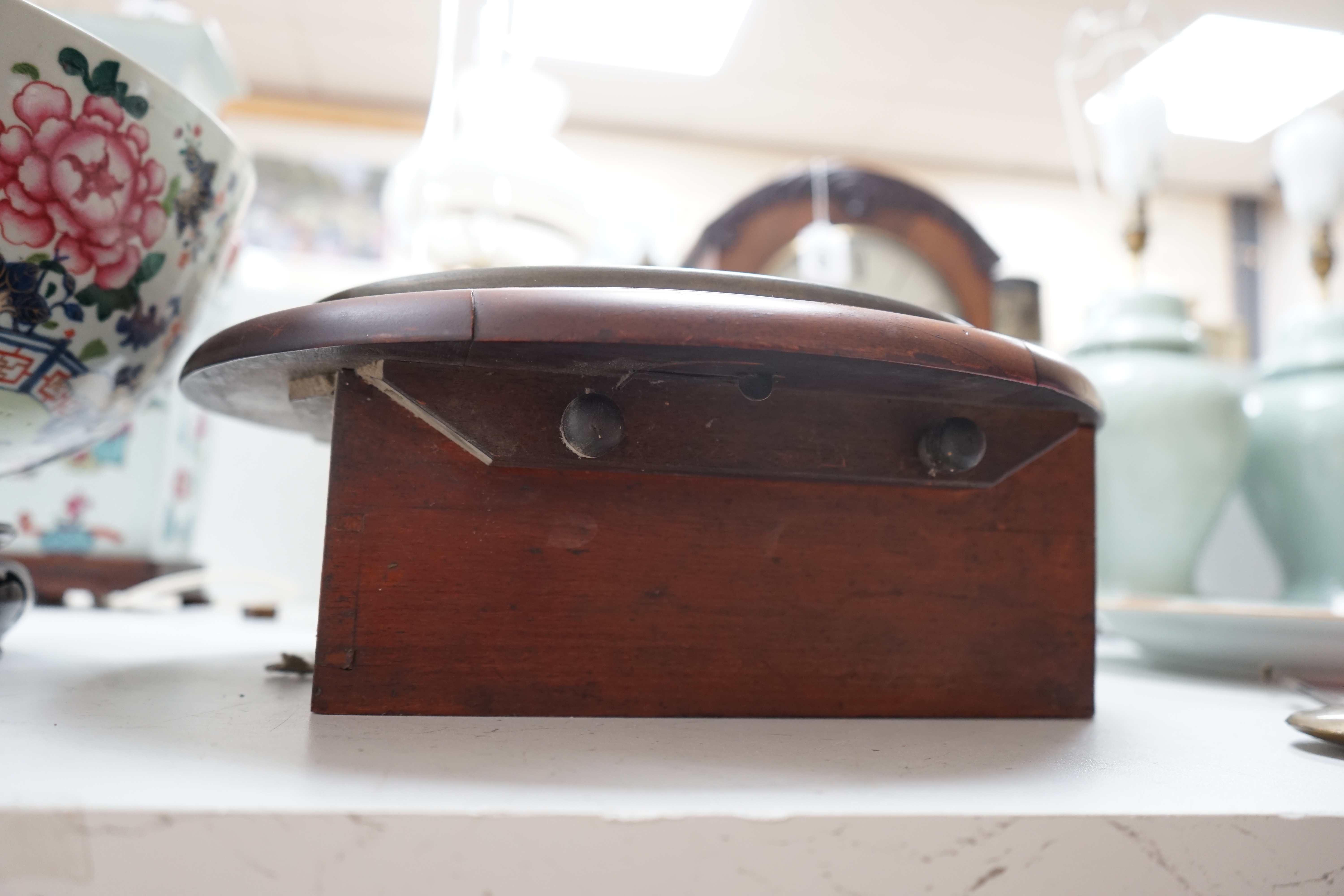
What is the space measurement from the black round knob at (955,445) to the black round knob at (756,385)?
0.20 ft

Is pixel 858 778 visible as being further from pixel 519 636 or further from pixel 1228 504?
pixel 1228 504

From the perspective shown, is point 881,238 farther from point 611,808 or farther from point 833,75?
point 833,75

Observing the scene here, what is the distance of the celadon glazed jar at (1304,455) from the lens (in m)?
0.66

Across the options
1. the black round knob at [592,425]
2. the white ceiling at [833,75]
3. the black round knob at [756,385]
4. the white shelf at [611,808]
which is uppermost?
the white ceiling at [833,75]

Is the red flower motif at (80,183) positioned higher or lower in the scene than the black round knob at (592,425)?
higher

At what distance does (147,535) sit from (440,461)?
21.7 inches

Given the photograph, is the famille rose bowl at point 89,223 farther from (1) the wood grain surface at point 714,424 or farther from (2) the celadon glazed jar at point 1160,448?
(2) the celadon glazed jar at point 1160,448

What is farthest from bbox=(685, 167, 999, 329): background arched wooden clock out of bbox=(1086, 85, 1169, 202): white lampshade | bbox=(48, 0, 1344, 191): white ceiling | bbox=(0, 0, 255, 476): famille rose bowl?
bbox=(48, 0, 1344, 191): white ceiling

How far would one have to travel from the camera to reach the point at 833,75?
7.91 ft

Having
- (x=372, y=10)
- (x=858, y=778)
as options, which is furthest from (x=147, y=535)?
(x=372, y=10)

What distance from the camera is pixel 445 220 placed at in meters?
0.61

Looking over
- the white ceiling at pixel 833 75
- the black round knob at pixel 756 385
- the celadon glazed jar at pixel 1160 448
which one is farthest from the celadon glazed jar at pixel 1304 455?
the white ceiling at pixel 833 75

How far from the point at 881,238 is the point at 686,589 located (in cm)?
69

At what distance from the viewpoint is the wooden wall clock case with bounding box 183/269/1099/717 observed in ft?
0.83
